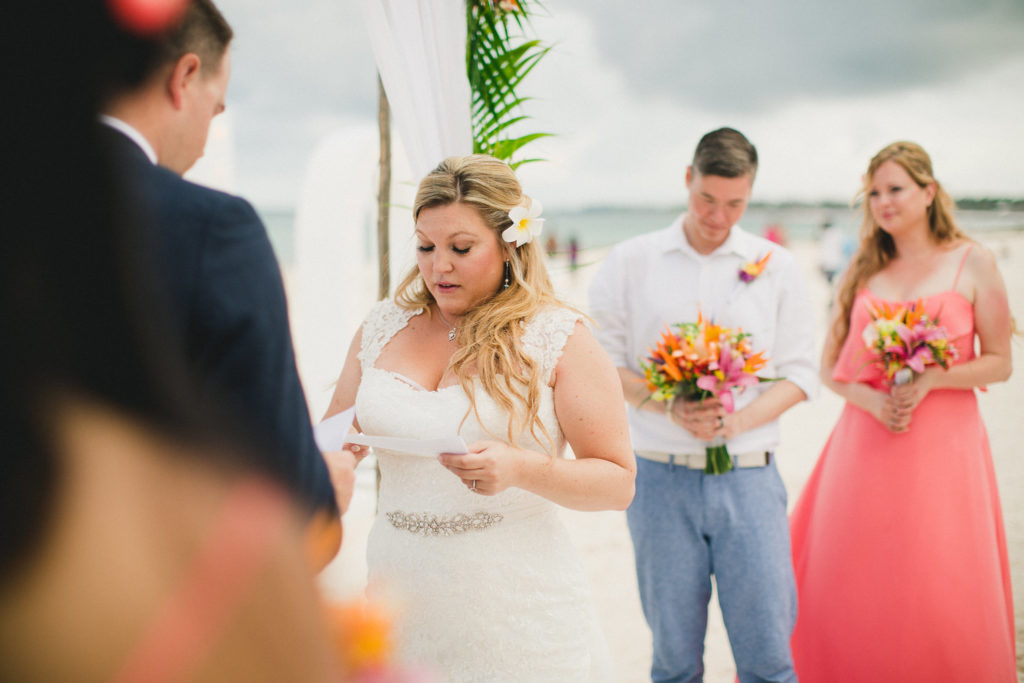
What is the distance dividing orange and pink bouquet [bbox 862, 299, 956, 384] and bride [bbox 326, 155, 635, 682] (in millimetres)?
1839

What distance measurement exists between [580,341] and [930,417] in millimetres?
2220

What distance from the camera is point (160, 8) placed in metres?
0.90

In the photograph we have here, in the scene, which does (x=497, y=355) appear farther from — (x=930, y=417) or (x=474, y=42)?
(x=930, y=417)

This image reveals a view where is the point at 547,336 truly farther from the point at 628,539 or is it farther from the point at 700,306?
the point at 628,539

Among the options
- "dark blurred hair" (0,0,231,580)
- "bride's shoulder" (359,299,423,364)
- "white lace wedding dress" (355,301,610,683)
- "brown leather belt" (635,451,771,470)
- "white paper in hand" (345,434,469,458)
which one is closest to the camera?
"dark blurred hair" (0,0,231,580)

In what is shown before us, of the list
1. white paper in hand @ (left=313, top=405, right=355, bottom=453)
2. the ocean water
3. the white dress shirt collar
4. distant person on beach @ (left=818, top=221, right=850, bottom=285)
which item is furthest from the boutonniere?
the ocean water

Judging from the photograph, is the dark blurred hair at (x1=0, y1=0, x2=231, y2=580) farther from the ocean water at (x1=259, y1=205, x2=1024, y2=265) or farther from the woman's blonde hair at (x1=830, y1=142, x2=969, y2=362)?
the ocean water at (x1=259, y1=205, x2=1024, y2=265)

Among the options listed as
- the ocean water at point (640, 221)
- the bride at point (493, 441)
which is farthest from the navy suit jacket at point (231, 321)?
the ocean water at point (640, 221)

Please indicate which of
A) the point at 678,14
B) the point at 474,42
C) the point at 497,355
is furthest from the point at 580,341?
the point at 678,14

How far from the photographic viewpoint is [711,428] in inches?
115

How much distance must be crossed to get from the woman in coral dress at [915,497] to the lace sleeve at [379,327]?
95.2 inches

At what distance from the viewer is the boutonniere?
3104mm

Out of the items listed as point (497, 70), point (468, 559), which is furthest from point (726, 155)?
point (468, 559)

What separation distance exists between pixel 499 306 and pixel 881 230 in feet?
8.38
